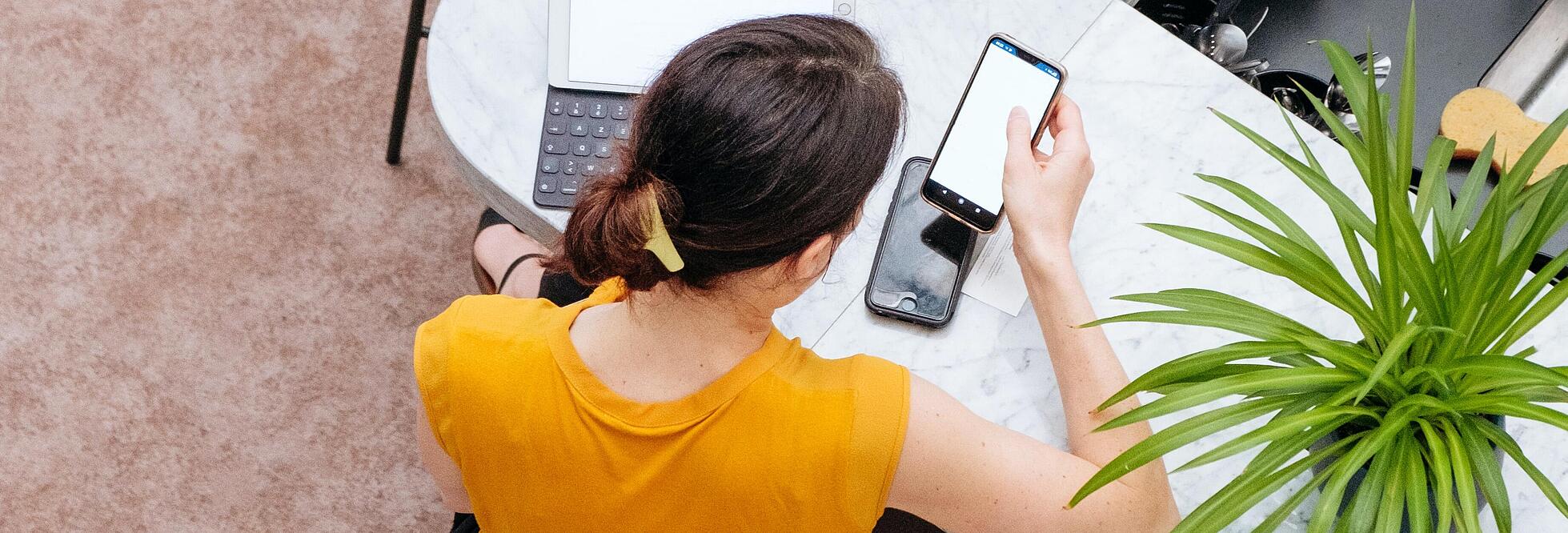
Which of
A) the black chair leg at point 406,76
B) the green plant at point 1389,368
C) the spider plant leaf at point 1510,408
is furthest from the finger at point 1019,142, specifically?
the black chair leg at point 406,76

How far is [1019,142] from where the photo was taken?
106 centimetres

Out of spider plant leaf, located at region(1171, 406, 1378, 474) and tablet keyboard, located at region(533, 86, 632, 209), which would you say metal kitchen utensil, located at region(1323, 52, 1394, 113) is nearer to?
spider plant leaf, located at region(1171, 406, 1378, 474)

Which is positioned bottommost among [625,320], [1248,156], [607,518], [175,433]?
[175,433]

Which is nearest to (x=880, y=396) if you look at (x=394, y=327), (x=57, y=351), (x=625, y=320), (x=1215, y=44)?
(x=625, y=320)

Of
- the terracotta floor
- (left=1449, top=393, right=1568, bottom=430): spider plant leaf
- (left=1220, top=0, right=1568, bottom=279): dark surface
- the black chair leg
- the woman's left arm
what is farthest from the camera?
the terracotta floor

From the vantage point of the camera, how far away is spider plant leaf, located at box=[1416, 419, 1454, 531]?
2.36 ft

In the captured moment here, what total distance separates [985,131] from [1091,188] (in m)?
0.15

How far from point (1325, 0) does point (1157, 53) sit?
0.44 meters

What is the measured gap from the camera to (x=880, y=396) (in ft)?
2.93

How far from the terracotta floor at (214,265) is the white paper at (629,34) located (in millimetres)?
905

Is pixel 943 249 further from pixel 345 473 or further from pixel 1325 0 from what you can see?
pixel 345 473

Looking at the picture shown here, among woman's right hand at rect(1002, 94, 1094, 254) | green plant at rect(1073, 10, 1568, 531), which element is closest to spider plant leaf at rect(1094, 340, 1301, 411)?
green plant at rect(1073, 10, 1568, 531)

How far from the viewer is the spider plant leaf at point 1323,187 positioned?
0.87 metres

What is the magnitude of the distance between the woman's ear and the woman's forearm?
0.27 m
